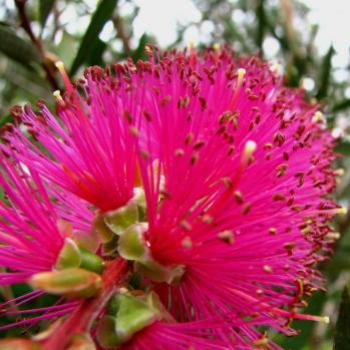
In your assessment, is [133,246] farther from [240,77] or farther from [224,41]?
[224,41]

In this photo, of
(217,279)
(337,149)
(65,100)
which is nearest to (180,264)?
(217,279)

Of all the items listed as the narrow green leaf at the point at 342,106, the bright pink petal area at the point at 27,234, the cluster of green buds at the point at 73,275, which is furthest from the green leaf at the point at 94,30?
the narrow green leaf at the point at 342,106

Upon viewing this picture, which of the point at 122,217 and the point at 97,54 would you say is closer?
the point at 122,217

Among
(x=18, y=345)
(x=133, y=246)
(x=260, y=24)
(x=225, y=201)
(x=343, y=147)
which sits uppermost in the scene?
(x=260, y=24)

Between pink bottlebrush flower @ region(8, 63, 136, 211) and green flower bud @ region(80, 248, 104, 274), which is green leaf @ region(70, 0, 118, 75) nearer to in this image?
pink bottlebrush flower @ region(8, 63, 136, 211)

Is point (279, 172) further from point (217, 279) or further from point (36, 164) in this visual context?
point (36, 164)

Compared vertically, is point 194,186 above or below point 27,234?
above

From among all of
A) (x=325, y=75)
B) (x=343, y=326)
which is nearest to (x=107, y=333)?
(x=343, y=326)
